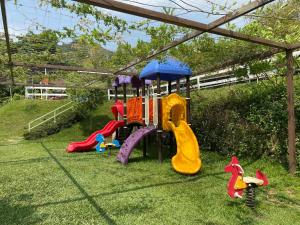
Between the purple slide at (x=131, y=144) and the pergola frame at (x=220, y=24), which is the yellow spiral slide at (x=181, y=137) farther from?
the pergola frame at (x=220, y=24)

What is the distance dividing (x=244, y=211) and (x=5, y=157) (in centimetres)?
754

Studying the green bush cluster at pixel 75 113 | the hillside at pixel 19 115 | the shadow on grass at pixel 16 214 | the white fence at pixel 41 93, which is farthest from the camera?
the white fence at pixel 41 93

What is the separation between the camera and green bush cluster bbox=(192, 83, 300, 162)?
6.91m

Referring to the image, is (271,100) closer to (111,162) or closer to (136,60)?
(136,60)

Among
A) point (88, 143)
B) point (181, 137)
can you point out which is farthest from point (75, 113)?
point (181, 137)

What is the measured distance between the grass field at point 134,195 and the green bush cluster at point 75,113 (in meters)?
6.74

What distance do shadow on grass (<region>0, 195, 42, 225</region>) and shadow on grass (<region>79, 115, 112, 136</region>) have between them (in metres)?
10.9

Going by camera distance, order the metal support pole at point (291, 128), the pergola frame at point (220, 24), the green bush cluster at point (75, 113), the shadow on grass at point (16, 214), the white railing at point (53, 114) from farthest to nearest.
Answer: the white railing at point (53, 114), the green bush cluster at point (75, 113), the metal support pole at point (291, 128), the shadow on grass at point (16, 214), the pergola frame at point (220, 24)

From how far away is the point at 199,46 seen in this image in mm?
6715

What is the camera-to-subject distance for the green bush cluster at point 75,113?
580 inches

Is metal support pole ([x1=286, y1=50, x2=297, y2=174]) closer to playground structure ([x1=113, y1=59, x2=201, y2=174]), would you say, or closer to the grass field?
the grass field

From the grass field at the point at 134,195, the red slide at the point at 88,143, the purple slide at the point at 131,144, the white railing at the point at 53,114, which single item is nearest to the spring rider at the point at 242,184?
the grass field at the point at 134,195

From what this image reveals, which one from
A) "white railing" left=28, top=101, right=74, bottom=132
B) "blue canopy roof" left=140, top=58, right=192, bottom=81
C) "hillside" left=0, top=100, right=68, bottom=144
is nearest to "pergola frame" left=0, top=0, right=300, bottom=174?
"blue canopy roof" left=140, top=58, right=192, bottom=81

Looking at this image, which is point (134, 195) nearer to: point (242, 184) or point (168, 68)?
Result: point (242, 184)
